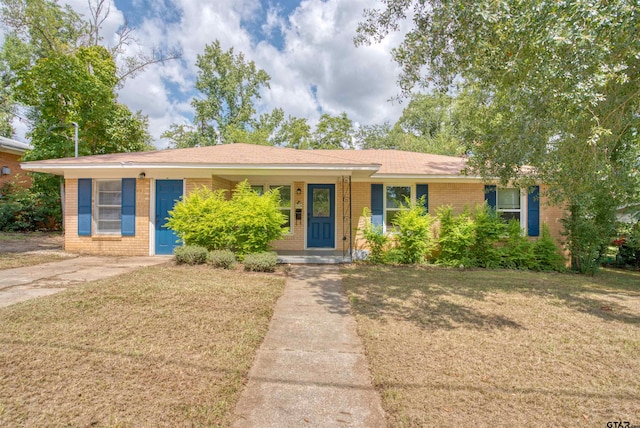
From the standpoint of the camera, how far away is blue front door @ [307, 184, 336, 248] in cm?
1055

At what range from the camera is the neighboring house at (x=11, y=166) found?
16.2 m

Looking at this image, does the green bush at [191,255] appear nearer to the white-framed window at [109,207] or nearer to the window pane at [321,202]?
the white-framed window at [109,207]

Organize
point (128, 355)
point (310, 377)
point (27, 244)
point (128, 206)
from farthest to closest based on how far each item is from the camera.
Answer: point (27, 244) < point (128, 206) < point (128, 355) < point (310, 377)

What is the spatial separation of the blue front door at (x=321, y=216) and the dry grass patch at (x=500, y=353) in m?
4.10

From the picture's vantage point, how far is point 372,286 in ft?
21.1

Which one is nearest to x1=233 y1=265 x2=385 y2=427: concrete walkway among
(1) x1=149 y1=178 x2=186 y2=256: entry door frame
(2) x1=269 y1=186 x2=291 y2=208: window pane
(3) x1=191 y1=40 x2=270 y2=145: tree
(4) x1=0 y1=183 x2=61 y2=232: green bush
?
(2) x1=269 y1=186 x2=291 y2=208: window pane

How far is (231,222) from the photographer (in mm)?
7953

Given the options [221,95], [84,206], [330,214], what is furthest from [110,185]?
[221,95]

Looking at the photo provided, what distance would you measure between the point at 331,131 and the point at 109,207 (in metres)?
23.2

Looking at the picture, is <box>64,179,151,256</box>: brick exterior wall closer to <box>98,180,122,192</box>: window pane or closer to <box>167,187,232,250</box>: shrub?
<box>98,180,122,192</box>: window pane

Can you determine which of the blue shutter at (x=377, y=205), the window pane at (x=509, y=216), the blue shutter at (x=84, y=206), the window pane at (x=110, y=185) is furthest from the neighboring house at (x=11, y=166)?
the window pane at (x=509, y=216)

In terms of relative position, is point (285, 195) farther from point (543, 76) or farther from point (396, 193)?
point (543, 76)

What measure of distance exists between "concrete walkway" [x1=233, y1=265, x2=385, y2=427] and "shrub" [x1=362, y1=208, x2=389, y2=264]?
439 centimetres

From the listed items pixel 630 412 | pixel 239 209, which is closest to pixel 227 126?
pixel 239 209
